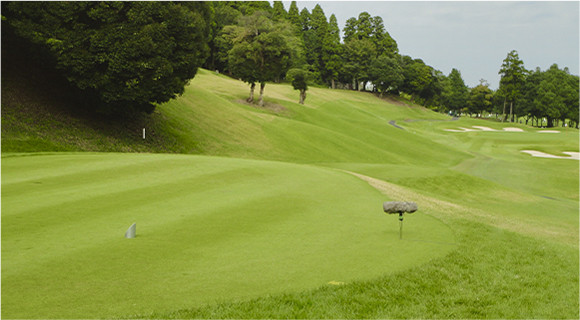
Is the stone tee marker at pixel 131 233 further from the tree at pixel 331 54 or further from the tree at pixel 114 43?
the tree at pixel 331 54

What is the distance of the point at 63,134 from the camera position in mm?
23016

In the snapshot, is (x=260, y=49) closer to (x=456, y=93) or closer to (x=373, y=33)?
(x=373, y=33)

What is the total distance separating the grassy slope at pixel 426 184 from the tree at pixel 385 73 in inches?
1115

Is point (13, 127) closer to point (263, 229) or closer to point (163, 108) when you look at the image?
point (163, 108)

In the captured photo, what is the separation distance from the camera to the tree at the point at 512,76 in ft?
299

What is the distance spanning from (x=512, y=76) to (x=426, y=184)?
268 feet

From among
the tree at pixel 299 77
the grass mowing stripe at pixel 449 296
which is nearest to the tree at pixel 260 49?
the tree at pixel 299 77

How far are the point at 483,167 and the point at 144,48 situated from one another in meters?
33.5

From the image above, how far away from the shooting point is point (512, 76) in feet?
302

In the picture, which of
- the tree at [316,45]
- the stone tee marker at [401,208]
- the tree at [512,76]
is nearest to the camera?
the stone tee marker at [401,208]

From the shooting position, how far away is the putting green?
5930mm

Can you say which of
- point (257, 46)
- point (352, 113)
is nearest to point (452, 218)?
point (257, 46)

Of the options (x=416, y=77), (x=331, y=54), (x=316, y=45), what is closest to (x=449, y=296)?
(x=331, y=54)

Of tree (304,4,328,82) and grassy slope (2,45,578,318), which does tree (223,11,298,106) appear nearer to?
grassy slope (2,45,578,318)
